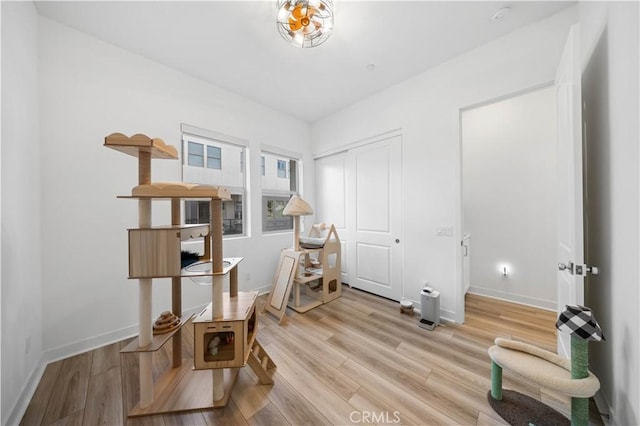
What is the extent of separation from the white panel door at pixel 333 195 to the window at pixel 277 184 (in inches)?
17.9

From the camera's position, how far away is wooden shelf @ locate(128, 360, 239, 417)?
52.6 inches

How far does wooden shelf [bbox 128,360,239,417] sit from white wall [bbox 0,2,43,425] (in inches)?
27.8

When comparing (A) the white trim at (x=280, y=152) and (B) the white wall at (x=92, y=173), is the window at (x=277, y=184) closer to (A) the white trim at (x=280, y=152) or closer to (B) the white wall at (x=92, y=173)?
(A) the white trim at (x=280, y=152)

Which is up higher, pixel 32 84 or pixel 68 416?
pixel 32 84

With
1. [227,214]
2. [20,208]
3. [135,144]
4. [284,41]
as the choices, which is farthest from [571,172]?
[20,208]

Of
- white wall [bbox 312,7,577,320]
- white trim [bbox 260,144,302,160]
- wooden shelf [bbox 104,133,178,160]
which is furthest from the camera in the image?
white trim [bbox 260,144,302,160]

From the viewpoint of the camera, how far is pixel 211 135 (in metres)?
2.76

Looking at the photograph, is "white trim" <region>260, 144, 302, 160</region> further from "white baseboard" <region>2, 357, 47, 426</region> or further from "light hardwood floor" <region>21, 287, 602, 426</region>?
"white baseboard" <region>2, 357, 47, 426</region>

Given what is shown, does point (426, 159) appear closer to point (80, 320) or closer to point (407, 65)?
point (407, 65)

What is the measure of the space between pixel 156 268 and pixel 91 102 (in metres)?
1.95

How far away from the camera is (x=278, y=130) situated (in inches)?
137

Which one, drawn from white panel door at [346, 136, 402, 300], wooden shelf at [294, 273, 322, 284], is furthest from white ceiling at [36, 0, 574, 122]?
wooden shelf at [294, 273, 322, 284]

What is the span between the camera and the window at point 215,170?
2.65 meters

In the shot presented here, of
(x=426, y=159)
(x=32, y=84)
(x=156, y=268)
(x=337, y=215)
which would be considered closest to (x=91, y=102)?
(x=32, y=84)
